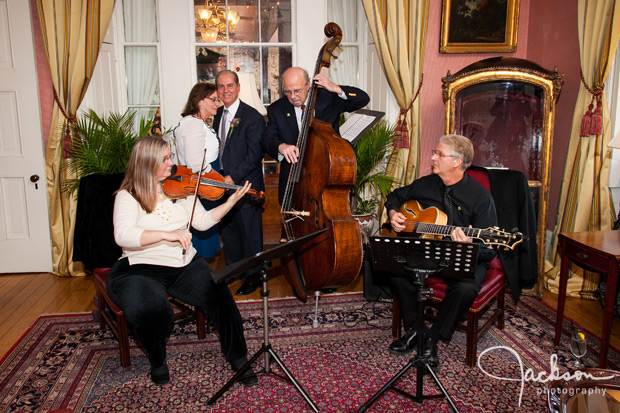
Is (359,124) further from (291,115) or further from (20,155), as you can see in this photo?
(20,155)

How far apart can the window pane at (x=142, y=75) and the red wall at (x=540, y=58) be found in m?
2.39

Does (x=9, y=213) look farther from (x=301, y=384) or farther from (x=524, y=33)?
(x=524, y=33)

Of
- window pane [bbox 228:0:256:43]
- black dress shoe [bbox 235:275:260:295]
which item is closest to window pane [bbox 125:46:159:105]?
window pane [bbox 228:0:256:43]

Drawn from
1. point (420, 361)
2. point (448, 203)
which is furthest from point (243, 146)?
point (420, 361)

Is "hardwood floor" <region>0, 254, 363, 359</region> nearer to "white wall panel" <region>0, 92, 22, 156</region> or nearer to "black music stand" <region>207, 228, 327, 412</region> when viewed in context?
"white wall panel" <region>0, 92, 22, 156</region>

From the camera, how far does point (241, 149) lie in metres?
3.33

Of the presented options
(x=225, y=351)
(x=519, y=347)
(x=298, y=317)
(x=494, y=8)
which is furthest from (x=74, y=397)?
(x=494, y=8)

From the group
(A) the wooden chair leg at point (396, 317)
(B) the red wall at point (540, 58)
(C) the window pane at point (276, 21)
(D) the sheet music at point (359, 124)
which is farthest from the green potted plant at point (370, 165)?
(C) the window pane at point (276, 21)

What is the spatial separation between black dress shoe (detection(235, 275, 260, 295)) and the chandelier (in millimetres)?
2181

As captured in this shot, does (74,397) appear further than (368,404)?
Yes

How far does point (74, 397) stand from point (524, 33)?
428 cm

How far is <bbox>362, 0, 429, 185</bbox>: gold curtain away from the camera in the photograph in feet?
12.9

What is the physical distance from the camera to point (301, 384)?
238cm

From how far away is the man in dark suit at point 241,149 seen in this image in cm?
327
